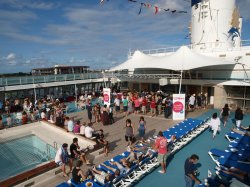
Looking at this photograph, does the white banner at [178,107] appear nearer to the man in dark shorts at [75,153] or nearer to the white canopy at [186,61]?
the white canopy at [186,61]

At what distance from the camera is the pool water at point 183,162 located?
20.9 feet

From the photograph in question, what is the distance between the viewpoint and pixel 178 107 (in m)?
12.3

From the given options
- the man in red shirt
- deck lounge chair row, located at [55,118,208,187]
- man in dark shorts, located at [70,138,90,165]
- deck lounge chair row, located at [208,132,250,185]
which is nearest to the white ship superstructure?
deck lounge chair row, located at [55,118,208,187]

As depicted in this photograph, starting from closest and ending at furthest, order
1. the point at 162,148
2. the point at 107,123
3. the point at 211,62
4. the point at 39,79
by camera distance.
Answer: the point at 162,148 < the point at 107,123 < the point at 211,62 < the point at 39,79

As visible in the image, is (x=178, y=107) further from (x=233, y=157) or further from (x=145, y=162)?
(x=145, y=162)

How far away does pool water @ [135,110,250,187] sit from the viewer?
20.9ft

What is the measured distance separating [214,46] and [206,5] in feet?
11.9

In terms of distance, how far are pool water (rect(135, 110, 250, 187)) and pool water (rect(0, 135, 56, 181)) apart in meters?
4.37

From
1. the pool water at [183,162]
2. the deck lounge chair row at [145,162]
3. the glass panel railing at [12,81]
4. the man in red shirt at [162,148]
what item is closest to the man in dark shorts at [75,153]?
the deck lounge chair row at [145,162]

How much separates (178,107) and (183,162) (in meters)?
5.14

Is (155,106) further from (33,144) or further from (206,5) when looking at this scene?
(206,5)

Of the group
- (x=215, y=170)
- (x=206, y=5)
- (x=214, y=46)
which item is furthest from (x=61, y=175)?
(x=206, y=5)

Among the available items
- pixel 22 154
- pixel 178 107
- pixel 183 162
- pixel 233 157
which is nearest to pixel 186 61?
pixel 178 107

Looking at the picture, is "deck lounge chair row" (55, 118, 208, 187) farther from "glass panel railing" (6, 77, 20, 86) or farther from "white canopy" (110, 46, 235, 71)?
"glass panel railing" (6, 77, 20, 86)
